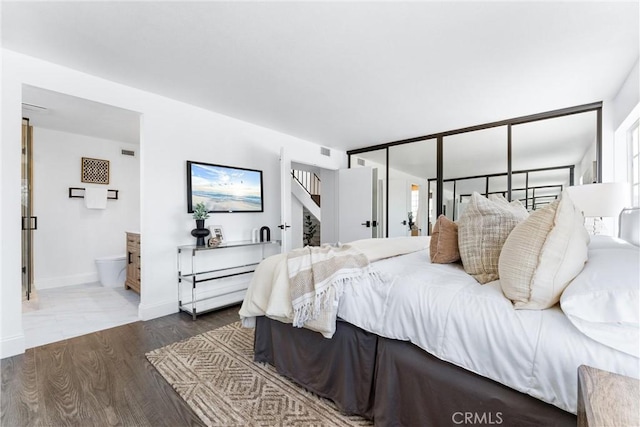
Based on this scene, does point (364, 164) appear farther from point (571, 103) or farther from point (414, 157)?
point (571, 103)

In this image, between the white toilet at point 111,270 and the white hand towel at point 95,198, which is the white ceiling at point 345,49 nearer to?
the white hand towel at point 95,198

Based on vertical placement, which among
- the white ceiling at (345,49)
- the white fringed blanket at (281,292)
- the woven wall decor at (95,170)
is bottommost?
the white fringed blanket at (281,292)

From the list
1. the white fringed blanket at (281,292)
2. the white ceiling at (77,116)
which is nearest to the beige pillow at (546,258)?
the white fringed blanket at (281,292)

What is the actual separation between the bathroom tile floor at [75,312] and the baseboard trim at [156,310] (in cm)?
12

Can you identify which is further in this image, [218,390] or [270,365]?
[270,365]

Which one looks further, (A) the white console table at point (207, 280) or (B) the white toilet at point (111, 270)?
(B) the white toilet at point (111, 270)

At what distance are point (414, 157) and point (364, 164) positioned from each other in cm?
97

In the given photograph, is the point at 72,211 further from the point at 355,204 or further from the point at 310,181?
the point at 310,181

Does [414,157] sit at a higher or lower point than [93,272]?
higher

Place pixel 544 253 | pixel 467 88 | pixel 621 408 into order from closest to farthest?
pixel 621 408, pixel 544 253, pixel 467 88

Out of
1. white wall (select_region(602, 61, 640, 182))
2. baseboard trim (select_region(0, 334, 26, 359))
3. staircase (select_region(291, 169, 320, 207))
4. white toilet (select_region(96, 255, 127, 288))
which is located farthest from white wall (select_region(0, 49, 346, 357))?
white wall (select_region(602, 61, 640, 182))

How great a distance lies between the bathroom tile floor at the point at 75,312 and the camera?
2.55m

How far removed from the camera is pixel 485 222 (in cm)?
148

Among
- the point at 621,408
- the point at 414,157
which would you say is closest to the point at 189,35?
the point at 621,408
